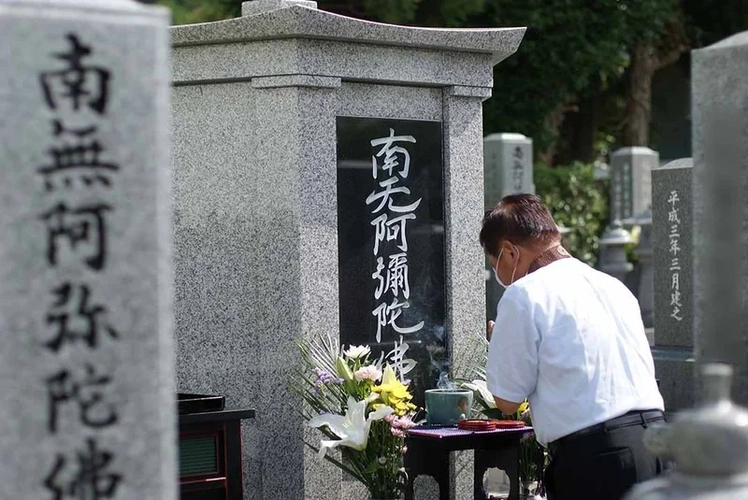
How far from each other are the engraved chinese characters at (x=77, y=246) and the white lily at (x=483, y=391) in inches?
122

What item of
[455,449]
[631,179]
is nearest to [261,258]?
[455,449]

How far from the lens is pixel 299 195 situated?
620cm

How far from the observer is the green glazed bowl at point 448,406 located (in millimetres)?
5801

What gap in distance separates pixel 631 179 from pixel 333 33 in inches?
595

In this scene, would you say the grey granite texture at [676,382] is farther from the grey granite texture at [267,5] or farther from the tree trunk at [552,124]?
the tree trunk at [552,124]

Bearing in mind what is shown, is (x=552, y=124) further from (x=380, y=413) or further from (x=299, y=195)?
(x=380, y=413)

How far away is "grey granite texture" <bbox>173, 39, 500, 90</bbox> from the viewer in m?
6.25

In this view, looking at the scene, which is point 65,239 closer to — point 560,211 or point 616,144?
point 560,211

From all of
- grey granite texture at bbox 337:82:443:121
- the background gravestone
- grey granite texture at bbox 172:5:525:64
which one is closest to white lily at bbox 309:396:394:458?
grey granite texture at bbox 337:82:443:121

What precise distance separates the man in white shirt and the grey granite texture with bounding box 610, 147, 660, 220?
648 inches

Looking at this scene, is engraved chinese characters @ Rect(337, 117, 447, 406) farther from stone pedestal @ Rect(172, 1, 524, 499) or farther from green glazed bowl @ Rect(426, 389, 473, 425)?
green glazed bowl @ Rect(426, 389, 473, 425)

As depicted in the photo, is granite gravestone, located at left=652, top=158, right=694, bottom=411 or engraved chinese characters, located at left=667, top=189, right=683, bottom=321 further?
engraved chinese characters, located at left=667, top=189, right=683, bottom=321

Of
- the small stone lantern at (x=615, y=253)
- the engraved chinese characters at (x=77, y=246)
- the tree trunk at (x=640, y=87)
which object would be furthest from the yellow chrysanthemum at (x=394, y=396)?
the tree trunk at (x=640, y=87)

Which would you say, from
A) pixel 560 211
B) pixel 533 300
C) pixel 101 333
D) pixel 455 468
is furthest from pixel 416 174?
pixel 560 211
